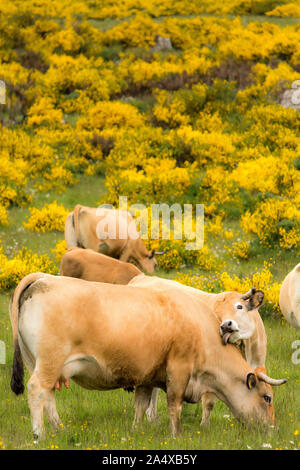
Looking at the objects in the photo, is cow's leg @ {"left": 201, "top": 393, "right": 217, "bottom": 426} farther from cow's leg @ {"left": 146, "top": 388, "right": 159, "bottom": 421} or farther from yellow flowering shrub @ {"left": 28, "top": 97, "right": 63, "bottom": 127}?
yellow flowering shrub @ {"left": 28, "top": 97, "right": 63, "bottom": 127}

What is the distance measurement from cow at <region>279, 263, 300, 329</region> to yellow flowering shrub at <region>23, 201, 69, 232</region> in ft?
26.6

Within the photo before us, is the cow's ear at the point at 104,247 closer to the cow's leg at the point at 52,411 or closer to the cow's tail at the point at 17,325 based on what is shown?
the cow's tail at the point at 17,325

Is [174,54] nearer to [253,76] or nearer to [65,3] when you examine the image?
[253,76]

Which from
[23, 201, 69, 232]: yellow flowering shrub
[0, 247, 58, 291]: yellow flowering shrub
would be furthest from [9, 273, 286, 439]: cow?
[23, 201, 69, 232]: yellow flowering shrub

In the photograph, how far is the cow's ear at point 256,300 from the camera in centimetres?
704

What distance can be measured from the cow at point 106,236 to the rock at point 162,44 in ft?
66.4

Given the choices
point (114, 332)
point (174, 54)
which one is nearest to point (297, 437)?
point (114, 332)

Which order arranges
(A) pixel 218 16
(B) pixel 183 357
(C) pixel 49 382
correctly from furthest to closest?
(A) pixel 218 16
(B) pixel 183 357
(C) pixel 49 382

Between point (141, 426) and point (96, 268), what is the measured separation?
4.44 metres

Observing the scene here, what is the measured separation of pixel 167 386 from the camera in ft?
22.1

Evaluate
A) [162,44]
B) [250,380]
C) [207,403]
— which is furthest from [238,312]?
[162,44]

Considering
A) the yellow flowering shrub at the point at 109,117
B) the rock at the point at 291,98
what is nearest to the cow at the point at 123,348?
the yellow flowering shrub at the point at 109,117

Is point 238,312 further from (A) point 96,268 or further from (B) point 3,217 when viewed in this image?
(B) point 3,217
